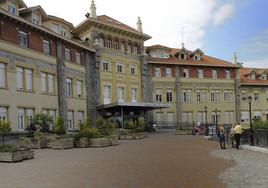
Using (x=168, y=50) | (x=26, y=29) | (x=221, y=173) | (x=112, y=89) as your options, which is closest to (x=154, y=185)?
(x=221, y=173)

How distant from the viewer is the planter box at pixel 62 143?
24.7m

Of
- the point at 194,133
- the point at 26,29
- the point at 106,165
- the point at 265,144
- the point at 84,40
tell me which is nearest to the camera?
the point at 106,165

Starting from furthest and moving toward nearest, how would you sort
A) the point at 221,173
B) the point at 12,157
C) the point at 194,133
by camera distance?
the point at 194,133, the point at 12,157, the point at 221,173

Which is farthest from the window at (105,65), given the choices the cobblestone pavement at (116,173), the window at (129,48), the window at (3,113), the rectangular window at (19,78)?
the cobblestone pavement at (116,173)

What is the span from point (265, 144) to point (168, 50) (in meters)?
38.6

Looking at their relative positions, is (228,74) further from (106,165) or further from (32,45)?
(106,165)

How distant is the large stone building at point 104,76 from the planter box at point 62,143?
796cm

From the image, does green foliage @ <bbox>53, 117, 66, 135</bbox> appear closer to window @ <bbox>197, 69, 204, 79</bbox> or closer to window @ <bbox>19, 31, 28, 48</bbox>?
window @ <bbox>19, 31, 28, 48</bbox>

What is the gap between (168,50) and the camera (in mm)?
58438

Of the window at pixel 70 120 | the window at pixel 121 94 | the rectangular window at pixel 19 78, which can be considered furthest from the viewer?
the window at pixel 121 94

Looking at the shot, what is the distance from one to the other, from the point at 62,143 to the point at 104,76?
2416cm

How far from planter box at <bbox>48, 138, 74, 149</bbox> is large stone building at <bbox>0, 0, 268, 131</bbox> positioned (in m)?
7.96

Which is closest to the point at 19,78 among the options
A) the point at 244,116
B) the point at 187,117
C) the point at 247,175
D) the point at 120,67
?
the point at 120,67

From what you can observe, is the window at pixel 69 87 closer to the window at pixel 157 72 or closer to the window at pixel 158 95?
the window at pixel 157 72
